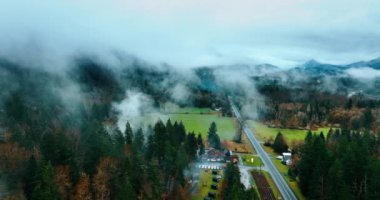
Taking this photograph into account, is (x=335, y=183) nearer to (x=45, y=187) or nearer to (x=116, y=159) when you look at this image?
(x=116, y=159)

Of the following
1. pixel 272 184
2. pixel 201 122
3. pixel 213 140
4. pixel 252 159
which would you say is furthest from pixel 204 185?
pixel 201 122

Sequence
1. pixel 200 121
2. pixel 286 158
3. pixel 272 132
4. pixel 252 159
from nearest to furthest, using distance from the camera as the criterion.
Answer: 1. pixel 286 158
2. pixel 252 159
3. pixel 272 132
4. pixel 200 121


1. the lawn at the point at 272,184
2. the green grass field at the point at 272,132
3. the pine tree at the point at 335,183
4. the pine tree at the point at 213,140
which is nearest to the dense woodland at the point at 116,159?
the pine tree at the point at 335,183

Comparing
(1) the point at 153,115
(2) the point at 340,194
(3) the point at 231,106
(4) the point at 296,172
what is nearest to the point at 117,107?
(1) the point at 153,115

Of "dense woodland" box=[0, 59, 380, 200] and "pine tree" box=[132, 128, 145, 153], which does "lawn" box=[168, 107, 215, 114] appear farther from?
"pine tree" box=[132, 128, 145, 153]

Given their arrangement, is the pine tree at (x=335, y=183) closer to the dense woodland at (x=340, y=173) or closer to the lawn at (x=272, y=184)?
the dense woodland at (x=340, y=173)

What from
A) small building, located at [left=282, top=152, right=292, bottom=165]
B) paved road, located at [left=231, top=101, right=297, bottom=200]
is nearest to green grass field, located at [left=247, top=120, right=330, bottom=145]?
paved road, located at [left=231, top=101, right=297, bottom=200]

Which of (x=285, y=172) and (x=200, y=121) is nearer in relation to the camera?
(x=285, y=172)
